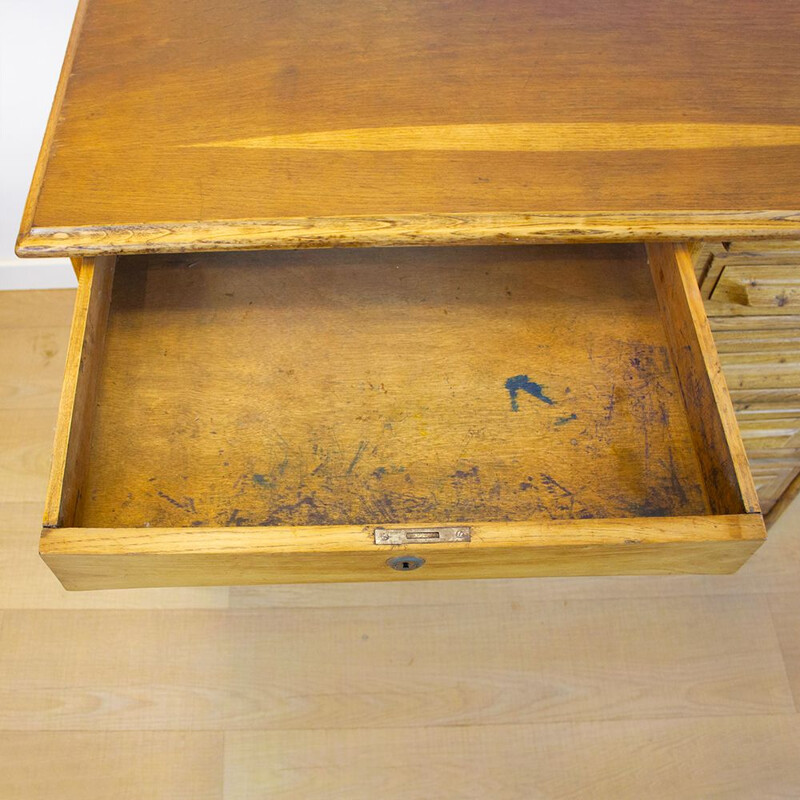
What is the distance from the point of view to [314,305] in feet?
3.02

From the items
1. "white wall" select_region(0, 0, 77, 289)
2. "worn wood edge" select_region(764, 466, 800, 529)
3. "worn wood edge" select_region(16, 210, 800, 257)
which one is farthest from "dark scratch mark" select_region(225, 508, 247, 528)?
"worn wood edge" select_region(764, 466, 800, 529)

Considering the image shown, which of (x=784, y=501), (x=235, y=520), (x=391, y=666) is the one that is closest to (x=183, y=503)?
(x=235, y=520)

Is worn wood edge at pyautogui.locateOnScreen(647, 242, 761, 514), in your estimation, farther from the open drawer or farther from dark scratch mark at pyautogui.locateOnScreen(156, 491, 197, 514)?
dark scratch mark at pyautogui.locateOnScreen(156, 491, 197, 514)

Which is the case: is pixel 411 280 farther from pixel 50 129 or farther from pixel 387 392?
pixel 50 129

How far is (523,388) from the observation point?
0.87 metres

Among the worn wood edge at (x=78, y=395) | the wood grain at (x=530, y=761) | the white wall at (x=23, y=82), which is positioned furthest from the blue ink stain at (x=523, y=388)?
Answer: the white wall at (x=23, y=82)

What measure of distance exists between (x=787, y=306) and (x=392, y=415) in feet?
1.46

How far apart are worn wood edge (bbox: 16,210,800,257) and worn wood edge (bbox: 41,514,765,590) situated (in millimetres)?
243

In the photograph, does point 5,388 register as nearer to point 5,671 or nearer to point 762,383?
point 5,671

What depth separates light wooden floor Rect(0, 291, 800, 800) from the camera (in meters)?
1.12

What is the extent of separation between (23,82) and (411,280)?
66cm

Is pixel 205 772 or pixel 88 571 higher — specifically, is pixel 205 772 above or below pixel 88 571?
below

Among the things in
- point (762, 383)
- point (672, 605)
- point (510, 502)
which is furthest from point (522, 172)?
point (672, 605)

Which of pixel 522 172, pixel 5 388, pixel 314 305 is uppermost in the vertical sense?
pixel 522 172
